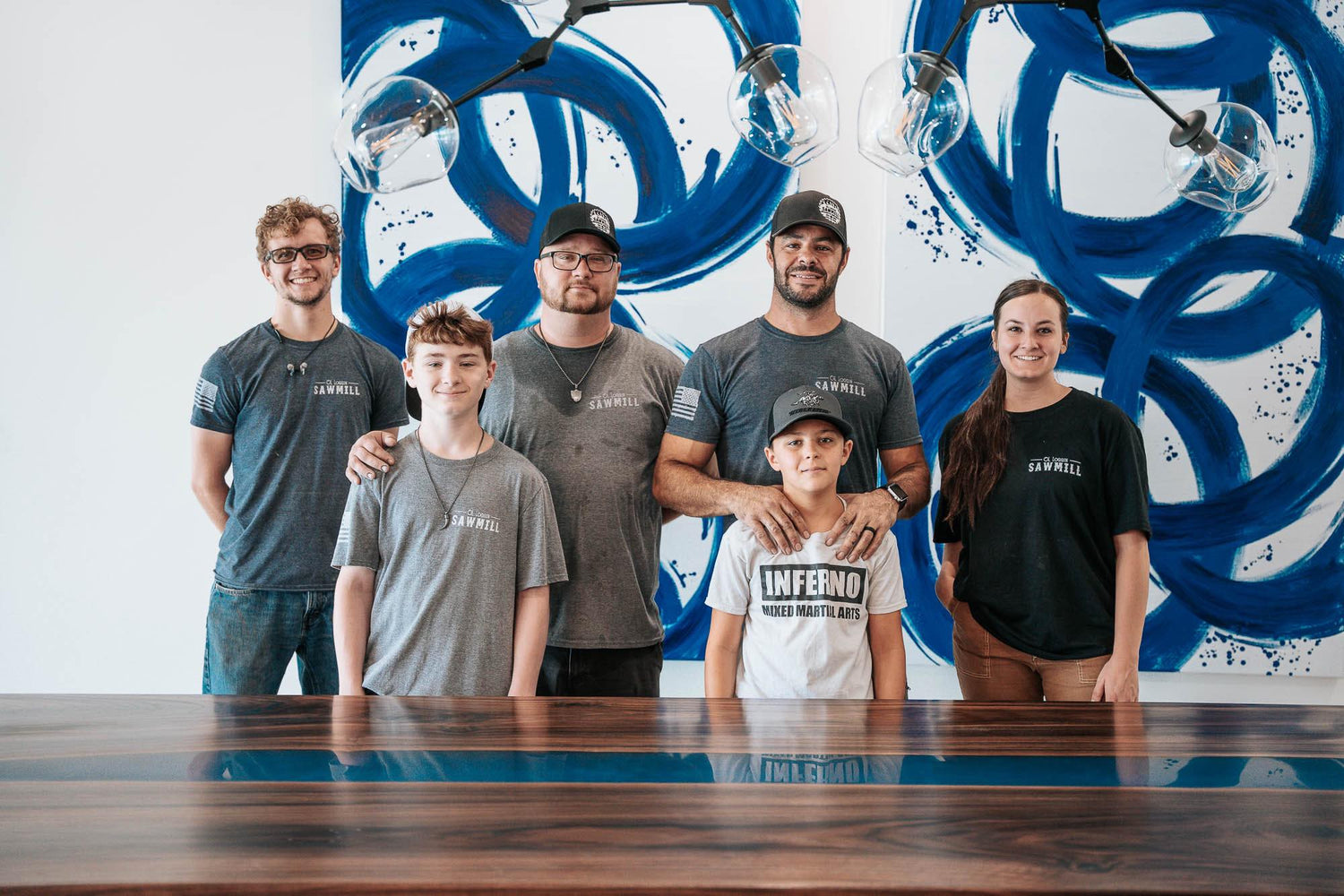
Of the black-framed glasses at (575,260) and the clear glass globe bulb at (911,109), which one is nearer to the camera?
the clear glass globe bulb at (911,109)

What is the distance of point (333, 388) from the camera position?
248 centimetres

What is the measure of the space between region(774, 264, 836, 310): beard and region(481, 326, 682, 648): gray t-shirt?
370mm

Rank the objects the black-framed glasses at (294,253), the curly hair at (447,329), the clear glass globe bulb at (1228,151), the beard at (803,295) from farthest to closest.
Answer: the black-framed glasses at (294,253) < the beard at (803,295) < the curly hair at (447,329) < the clear glass globe bulb at (1228,151)

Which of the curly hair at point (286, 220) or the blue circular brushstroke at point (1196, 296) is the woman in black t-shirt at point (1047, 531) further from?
the curly hair at point (286, 220)

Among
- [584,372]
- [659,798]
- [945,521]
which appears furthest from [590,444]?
[659,798]

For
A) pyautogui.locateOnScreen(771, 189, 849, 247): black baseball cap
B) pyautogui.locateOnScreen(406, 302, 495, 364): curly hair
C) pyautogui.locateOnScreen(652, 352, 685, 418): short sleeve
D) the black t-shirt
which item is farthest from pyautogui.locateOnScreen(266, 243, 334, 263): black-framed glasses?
the black t-shirt

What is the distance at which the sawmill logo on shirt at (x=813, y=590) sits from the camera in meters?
2.03

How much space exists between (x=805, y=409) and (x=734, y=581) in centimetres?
38

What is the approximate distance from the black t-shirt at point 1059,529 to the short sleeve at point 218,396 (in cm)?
178

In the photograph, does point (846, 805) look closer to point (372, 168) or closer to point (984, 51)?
point (372, 168)

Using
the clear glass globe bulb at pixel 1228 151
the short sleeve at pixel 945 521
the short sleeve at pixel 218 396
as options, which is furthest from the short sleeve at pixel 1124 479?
the short sleeve at pixel 218 396

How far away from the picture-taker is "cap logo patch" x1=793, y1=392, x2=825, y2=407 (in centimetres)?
212

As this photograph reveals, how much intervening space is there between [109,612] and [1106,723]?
2.92 metres

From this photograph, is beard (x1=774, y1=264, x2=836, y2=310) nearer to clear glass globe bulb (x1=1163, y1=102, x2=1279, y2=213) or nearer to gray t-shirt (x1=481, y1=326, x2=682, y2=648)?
gray t-shirt (x1=481, y1=326, x2=682, y2=648)
